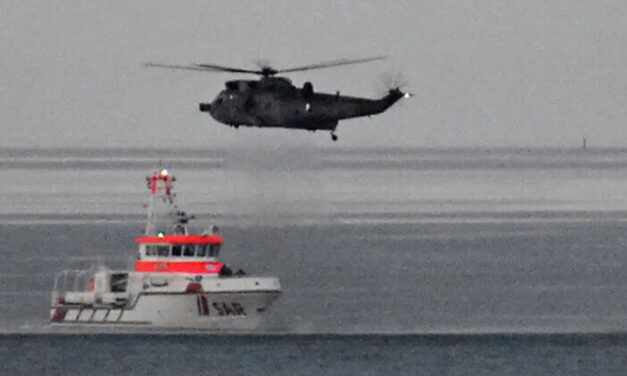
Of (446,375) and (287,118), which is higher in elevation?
(287,118)

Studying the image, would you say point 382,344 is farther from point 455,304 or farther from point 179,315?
point 455,304

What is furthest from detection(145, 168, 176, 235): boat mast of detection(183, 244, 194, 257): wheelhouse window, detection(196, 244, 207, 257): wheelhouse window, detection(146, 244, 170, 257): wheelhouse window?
detection(196, 244, 207, 257): wheelhouse window

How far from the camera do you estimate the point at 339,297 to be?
119m

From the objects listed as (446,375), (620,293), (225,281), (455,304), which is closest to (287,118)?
(225,281)

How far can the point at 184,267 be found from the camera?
99438mm

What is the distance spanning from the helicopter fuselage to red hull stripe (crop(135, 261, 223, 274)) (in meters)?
6.34

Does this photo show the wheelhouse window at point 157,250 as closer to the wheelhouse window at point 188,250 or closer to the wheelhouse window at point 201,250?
the wheelhouse window at point 188,250

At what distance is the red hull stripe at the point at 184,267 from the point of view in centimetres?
9931

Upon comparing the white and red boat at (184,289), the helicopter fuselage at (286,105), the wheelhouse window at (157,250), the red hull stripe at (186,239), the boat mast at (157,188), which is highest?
the helicopter fuselage at (286,105)

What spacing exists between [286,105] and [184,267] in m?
8.95

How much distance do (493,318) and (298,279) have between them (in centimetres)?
2824

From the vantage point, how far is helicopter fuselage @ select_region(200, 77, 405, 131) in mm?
95188

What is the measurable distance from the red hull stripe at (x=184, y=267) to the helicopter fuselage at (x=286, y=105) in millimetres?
6338

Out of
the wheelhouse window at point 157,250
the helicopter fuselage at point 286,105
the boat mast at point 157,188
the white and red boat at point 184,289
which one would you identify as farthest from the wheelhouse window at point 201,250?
the helicopter fuselage at point 286,105
